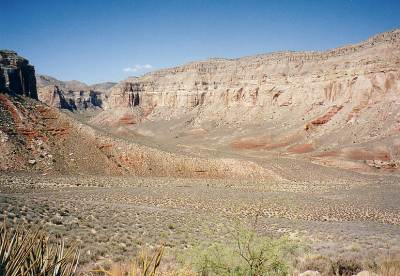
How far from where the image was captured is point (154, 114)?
117000 millimetres

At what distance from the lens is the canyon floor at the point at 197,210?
13.4 meters

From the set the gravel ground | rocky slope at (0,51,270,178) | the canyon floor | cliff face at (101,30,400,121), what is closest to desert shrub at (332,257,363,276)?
the canyon floor

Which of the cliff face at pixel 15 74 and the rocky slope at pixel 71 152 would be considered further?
the cliff face at pixel 15 74

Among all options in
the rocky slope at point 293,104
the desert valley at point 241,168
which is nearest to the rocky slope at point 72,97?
the rocky slope at point 293,104

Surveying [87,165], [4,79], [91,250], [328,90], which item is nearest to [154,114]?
[328,90]

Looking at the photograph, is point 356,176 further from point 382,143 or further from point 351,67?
point 351,67

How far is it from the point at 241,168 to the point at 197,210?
1783 centimetres

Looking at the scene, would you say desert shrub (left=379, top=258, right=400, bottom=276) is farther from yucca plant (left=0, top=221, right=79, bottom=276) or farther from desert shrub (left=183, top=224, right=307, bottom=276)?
yucca plant (left=0, top=221, right=79, bottom=276)

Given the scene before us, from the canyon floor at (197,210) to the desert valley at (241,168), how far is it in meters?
0.10

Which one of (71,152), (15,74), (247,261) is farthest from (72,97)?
(247,261)

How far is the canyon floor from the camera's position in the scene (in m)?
13.4

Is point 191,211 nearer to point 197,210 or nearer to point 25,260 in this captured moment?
point 197,210

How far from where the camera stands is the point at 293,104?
79.0 m

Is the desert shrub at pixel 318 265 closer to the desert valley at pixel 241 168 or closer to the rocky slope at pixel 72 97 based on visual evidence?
the desert valley at pixel 241 168
